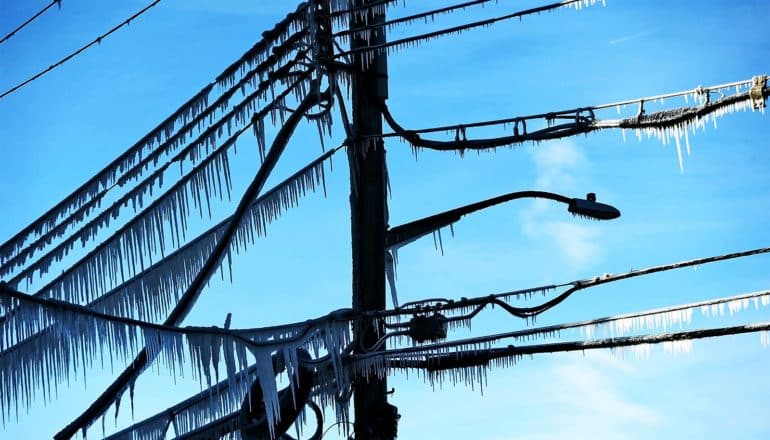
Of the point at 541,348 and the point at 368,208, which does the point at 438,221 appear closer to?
the point at 368,208

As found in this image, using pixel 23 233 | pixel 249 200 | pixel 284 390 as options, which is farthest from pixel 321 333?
pixel 23 233

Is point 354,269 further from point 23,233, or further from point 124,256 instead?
point 23,233

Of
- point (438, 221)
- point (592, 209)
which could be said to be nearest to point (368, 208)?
point (438, 221)

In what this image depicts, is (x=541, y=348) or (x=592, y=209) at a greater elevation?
(x=592, y=209)

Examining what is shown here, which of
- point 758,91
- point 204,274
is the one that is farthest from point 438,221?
point 758,91

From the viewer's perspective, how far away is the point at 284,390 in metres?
17.2

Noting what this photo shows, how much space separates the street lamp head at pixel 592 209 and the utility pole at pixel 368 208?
8.07ft

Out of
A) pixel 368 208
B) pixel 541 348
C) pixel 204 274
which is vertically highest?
pixel 368 208

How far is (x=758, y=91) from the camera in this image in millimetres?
14914

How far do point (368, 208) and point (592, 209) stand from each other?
2830mm

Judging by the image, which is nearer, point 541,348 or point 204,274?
point 541,348

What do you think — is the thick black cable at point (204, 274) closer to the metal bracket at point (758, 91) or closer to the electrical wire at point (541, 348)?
the electrical wire at point (541, 348)

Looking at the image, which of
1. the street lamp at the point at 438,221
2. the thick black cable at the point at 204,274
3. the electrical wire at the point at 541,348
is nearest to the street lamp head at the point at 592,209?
the street lamp at the point at 438,221

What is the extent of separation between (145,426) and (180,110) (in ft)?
13.0
